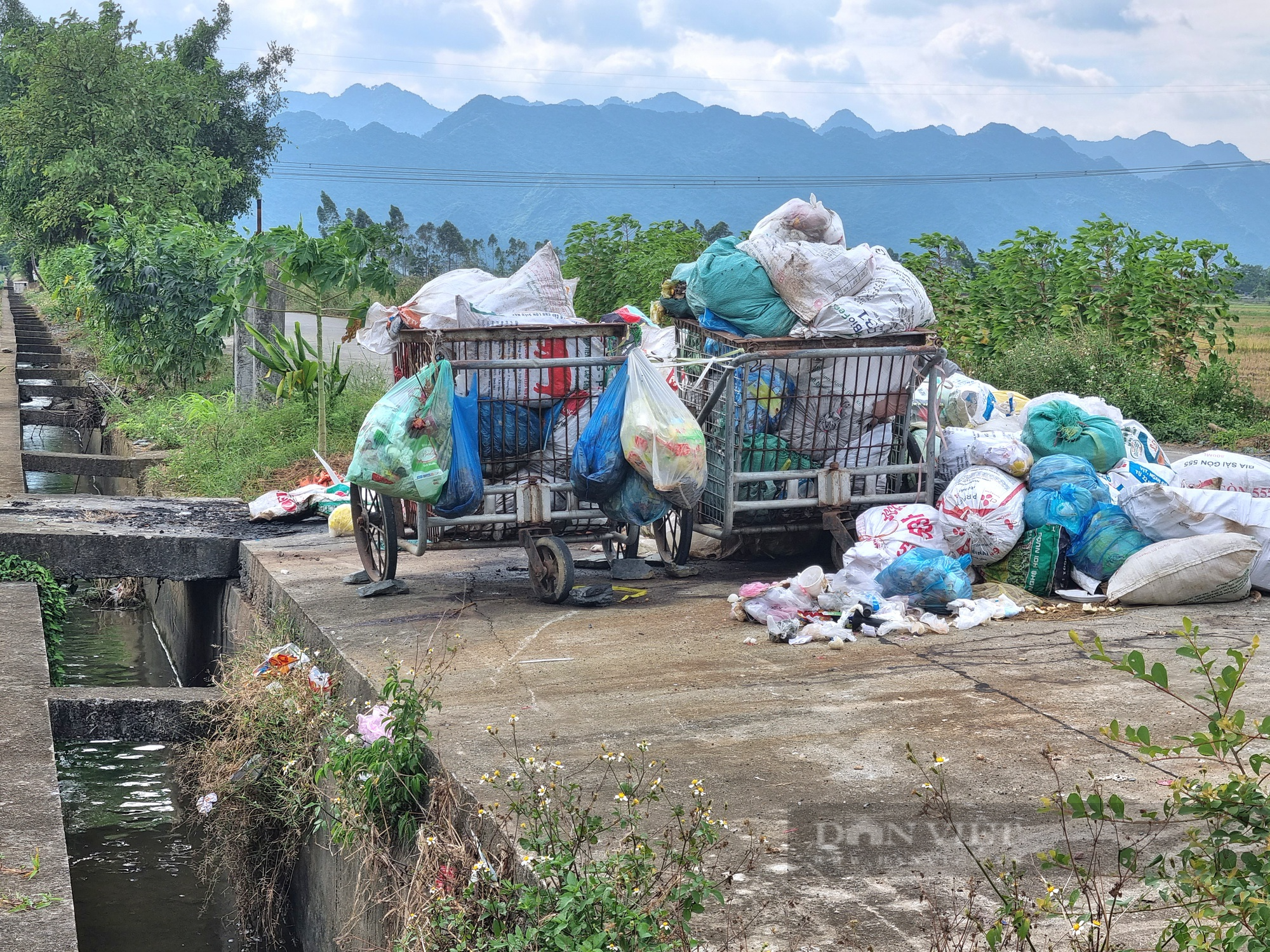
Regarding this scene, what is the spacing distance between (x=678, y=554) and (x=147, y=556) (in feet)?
11.7

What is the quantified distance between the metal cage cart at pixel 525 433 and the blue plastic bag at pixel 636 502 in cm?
25

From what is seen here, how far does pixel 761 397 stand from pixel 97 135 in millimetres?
27564

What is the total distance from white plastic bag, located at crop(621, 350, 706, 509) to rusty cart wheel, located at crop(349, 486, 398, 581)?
1318 millimetres

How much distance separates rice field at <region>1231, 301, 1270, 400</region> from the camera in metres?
13.8

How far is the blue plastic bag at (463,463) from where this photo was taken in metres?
5.48

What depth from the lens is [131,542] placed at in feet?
25.3

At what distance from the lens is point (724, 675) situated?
4.68m

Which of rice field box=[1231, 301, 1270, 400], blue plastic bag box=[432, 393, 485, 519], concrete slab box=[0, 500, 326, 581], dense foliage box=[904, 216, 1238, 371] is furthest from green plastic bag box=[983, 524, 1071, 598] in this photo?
rice field box=[1231, 301, 1270, 400]

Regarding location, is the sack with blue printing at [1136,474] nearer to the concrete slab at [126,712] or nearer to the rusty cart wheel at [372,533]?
the rusty cart wheel at [372,533]

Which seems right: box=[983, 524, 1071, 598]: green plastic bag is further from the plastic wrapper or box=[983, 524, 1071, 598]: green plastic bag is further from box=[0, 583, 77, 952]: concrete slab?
box=[0, 583, 77, 952]: concrete slab

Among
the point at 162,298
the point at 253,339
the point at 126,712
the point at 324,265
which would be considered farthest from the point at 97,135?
the point at 126,712

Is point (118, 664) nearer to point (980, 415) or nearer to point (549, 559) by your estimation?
point (549, 559)

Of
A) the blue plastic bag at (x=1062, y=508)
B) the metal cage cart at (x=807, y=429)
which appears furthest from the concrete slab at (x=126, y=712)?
the blue plastic bag at (x=1062, y=508)

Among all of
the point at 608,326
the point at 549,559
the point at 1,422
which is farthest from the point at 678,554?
the point at 1,422
